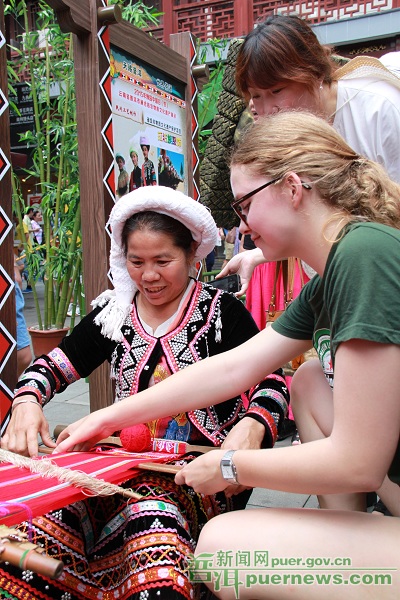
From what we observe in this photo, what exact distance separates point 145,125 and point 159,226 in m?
1.78

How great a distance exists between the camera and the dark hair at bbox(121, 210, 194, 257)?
1927 millimetres

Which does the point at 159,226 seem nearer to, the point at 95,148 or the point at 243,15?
the point at 95,148

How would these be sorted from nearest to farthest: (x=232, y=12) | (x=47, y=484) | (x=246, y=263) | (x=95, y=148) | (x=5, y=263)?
(x=47, y=484)
(x=5, y=263)
(x=246, y=263)
(x=95, y=148)
(x=232, y=12)

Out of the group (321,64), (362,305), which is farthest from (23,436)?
(321,64)

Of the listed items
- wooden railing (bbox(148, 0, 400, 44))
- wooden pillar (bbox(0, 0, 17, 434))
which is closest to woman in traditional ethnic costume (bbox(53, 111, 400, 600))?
wooden pillar (bbox(0, 0, 17, 434))

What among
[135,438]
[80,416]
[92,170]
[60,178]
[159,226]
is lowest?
[80,416]

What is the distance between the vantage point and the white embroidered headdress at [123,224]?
1907 mm

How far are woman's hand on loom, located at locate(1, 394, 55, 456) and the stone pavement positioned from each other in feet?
4.53

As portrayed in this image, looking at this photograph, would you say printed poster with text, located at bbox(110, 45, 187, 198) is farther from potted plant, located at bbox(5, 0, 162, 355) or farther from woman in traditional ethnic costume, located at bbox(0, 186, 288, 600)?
potted plant, located at bbox(5, 0, 162, 355)

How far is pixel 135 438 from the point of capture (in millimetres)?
1684

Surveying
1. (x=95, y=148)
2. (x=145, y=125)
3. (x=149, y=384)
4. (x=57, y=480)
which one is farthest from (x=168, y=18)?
(x=57, y=480)

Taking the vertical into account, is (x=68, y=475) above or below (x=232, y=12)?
below

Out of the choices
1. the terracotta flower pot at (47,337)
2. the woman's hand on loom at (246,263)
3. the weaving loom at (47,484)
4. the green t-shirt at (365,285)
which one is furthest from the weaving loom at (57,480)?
the terracotta flower pot at (47,337)

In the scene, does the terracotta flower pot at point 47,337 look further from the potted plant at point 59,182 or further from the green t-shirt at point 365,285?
the green t-shirt at point 365,285
